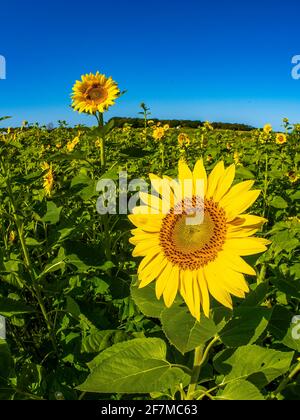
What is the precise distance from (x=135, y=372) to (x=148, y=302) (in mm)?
226

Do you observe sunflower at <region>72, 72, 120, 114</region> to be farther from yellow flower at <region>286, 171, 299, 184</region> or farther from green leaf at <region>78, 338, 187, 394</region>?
yellow flower at <region>286, 171, 299, 184</region>

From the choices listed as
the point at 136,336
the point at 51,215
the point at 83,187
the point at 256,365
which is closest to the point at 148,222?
the point at 256,365

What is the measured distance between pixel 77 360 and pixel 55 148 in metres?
6.78

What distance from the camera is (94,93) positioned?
4.20 m

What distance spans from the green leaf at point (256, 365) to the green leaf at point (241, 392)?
8 centimetres

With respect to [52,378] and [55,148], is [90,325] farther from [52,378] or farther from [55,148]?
[55,148]

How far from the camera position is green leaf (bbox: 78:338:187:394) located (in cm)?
126

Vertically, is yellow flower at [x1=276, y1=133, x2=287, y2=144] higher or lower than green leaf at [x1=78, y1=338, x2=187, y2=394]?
higher

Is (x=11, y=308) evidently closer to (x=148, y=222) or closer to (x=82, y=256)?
(x=82, y=256)

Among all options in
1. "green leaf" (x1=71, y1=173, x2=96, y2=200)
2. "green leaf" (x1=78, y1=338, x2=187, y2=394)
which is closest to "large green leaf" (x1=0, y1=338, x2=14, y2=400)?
"green leaf" (x1=78, y1=338, x2=187, y2=394)

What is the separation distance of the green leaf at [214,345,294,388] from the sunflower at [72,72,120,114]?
280 cm

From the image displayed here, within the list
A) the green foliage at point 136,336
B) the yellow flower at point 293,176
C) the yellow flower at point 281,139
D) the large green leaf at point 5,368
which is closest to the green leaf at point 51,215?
the green foliage at point 136,336

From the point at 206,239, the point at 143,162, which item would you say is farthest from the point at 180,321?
the point at 143,162
